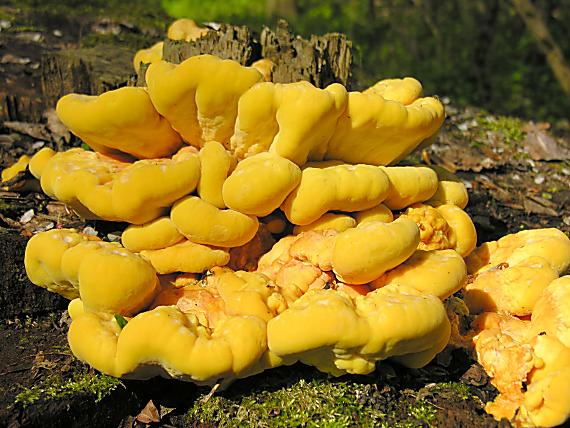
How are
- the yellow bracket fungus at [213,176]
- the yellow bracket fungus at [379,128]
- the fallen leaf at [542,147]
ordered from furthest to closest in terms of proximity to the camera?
the fallen leaf at [542,147], the yellow bracket fungus at [379,128], the yellow bracket fungus at [213,176]

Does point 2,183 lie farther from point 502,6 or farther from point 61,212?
point 502,6

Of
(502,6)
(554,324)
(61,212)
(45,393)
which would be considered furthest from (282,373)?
(502,6)

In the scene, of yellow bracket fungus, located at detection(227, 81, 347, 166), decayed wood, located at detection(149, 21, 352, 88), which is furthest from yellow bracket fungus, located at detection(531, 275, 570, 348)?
decayed wood, located at detection(149, 21, 352, 88)

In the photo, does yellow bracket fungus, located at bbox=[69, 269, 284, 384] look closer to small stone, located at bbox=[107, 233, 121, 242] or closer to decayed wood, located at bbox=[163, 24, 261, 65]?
small stone, located at bbox=[107, 233, 121, 242]

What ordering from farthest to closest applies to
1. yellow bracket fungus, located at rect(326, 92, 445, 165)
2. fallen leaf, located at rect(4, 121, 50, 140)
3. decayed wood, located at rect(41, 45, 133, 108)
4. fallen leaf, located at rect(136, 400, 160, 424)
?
decayed wood, located at rect(41, 45, 133, 108)
fallen leaf, located at rect(4, 121, 50, 140)
yellow bracket fungus, located at rect(326, 92, 445, 165)
fallen leaf, located at rect(136, 400, 160, 424)

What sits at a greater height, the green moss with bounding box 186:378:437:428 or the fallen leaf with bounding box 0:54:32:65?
the fallen leaf with bounding box 0:54:32:65

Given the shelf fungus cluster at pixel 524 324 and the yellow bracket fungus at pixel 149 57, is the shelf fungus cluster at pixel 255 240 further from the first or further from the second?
the yellow bracket fungus at pixel 149 57

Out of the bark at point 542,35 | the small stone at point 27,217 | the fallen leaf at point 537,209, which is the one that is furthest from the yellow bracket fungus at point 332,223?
the bark at point 542,35
